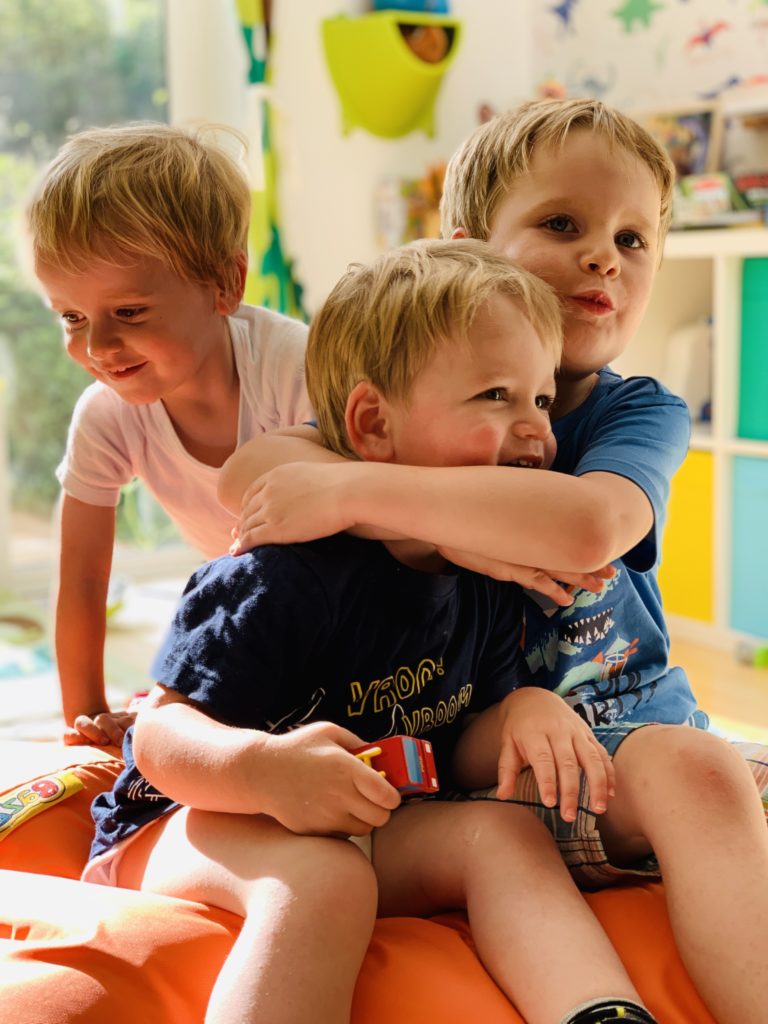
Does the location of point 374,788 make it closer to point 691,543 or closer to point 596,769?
point 596,769

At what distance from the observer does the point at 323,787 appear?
0.82 m

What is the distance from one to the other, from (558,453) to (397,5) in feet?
8.14

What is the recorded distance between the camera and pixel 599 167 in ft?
3.70

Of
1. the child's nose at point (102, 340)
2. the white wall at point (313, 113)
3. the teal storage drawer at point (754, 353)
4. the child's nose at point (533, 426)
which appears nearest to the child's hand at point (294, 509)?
the child's nose at point (533, 426)

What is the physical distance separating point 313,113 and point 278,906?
2.88 meters

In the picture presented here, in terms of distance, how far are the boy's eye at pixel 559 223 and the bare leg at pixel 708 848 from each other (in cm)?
47

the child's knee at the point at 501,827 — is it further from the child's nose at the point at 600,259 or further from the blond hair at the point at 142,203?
the blond hair at the point at 142,203

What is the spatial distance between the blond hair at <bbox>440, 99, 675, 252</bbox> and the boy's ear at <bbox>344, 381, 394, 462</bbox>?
31 cm

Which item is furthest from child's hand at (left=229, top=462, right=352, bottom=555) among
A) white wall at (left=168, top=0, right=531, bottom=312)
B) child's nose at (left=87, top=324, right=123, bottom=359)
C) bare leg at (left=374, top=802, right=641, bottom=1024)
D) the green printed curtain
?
white wall at (left=168, top=0, right=531, bottom=312)

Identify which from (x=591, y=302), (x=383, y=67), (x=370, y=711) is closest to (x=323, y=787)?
(x=370, y=711)

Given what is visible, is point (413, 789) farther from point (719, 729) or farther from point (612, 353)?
point (719, 729)

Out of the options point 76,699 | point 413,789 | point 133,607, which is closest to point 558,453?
point 413,789

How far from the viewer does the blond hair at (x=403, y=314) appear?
3.11ft

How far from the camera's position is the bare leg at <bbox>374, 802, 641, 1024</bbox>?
2.70ft
